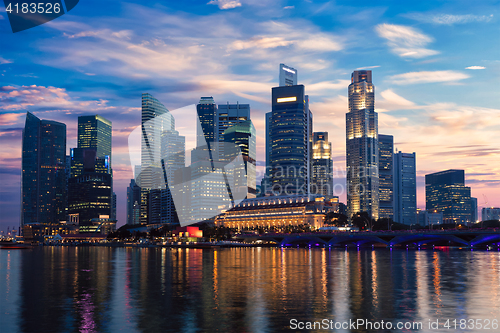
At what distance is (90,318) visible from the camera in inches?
1246

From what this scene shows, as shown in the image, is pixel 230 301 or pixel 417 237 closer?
pixel 230 301

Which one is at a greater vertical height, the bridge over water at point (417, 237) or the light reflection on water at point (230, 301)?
the light reflection on water at point (230, 301)

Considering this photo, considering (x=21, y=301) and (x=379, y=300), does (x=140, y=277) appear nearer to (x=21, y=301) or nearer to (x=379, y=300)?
(x=21, y=301)

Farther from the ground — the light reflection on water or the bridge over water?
the light reflection on water

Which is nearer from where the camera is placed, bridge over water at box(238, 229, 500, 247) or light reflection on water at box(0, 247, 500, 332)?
light reflection on water at box(0, 247, 500, 332)

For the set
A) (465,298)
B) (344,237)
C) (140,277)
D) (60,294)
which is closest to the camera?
(465,298)

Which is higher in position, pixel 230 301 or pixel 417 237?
pixel 230 301

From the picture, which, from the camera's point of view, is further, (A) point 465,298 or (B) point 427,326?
(A) point 465,298

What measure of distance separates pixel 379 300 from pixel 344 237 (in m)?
149

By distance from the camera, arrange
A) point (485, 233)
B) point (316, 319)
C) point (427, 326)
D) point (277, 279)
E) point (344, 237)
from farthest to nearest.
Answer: point (344, 237) → point (485, 233) → point (277, 279) → point (316, 319) → point (427, 326)

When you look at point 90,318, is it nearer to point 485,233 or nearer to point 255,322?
point 255,322

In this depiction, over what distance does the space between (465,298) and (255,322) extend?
70.0ft

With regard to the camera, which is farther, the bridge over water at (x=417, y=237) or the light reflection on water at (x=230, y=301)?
the bridge over water at (x=417, y=237)

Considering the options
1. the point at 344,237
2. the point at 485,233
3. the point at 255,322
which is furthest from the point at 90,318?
the point at 344,237
